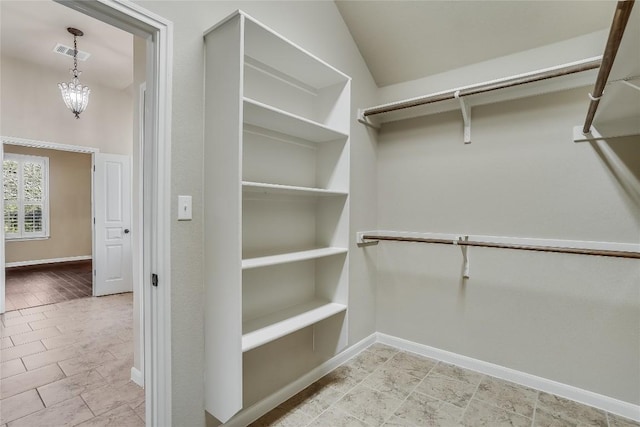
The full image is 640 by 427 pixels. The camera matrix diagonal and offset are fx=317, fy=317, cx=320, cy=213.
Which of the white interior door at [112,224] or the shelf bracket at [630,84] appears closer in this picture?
the shelf bracket at [630,84]

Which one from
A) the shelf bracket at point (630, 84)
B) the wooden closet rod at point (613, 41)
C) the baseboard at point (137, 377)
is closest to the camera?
the wooden closet rod at point (613, 41)

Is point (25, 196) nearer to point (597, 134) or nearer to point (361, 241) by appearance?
point (361, 241)

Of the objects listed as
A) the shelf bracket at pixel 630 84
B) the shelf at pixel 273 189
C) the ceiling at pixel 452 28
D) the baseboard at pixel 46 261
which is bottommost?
the baseboard at pixel 46 261

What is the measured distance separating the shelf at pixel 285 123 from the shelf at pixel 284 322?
44.7 inches

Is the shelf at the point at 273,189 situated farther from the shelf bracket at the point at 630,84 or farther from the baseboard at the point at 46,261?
the baseboard at the point at 46,261

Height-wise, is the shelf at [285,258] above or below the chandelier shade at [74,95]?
below

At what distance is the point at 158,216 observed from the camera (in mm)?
1429

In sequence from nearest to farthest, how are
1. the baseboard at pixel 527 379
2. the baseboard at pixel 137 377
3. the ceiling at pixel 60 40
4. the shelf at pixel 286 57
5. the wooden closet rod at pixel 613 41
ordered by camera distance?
1. the wooden closet rod at pixel 613 41
2. the shelf at pixel 286 57
3. the baseboard at pixel 527 379
4. the baseboard at pixel 137 377
5. the ceiling at pixel 60 40

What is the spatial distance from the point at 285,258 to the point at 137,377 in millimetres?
1560

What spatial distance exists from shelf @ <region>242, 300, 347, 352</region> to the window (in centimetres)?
724

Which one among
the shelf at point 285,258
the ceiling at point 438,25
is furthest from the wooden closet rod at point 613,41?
the shelf at point 285,258

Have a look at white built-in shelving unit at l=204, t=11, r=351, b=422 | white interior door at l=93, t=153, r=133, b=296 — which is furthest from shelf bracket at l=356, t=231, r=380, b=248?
white interior door at l=93, t=153, r=133, b=296

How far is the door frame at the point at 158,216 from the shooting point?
1.42m

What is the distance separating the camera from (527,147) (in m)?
2.21
